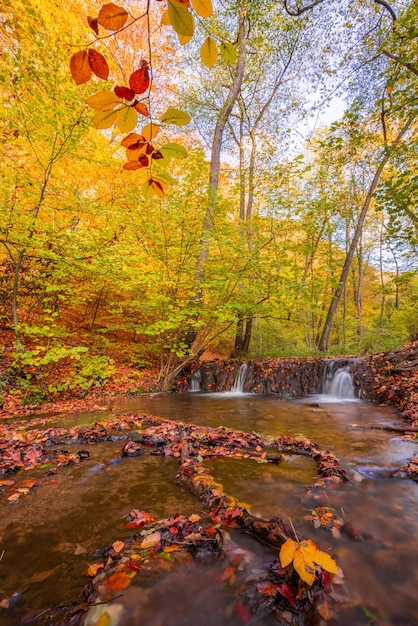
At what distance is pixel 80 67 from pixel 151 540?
7.26 feet

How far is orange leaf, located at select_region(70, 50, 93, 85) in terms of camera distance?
2.78ft

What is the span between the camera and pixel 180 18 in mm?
834

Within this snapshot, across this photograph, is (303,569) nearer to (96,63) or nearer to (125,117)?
(125,117)

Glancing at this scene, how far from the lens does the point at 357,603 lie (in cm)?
129

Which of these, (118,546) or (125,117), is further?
(118,546)

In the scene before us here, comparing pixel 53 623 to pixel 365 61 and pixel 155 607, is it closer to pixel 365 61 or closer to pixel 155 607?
pixel 155 607

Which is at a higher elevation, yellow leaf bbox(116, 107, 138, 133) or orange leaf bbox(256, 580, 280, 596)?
yellow leaf bbox(116, 107, 138, 133)

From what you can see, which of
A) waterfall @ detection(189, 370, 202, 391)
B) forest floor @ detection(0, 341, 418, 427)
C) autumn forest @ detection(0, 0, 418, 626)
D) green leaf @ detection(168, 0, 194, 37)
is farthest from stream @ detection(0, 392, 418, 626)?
waterfall @ detection(189, 370, 202, 391)

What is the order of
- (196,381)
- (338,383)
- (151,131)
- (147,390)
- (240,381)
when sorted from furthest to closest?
(196,381) < (240,381) < (147,390) < (338,383) < (151,131)

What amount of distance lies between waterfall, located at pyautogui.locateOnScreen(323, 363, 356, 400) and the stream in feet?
14.0

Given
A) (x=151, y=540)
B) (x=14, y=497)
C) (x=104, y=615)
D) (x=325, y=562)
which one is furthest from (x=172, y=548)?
(x=14, y=497)

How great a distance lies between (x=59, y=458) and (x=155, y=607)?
2.14 m

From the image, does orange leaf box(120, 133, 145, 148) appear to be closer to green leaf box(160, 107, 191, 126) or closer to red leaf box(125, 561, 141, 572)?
green leaf box(160, 107, 191, 126)

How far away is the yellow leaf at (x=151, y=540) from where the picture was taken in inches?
63.0
